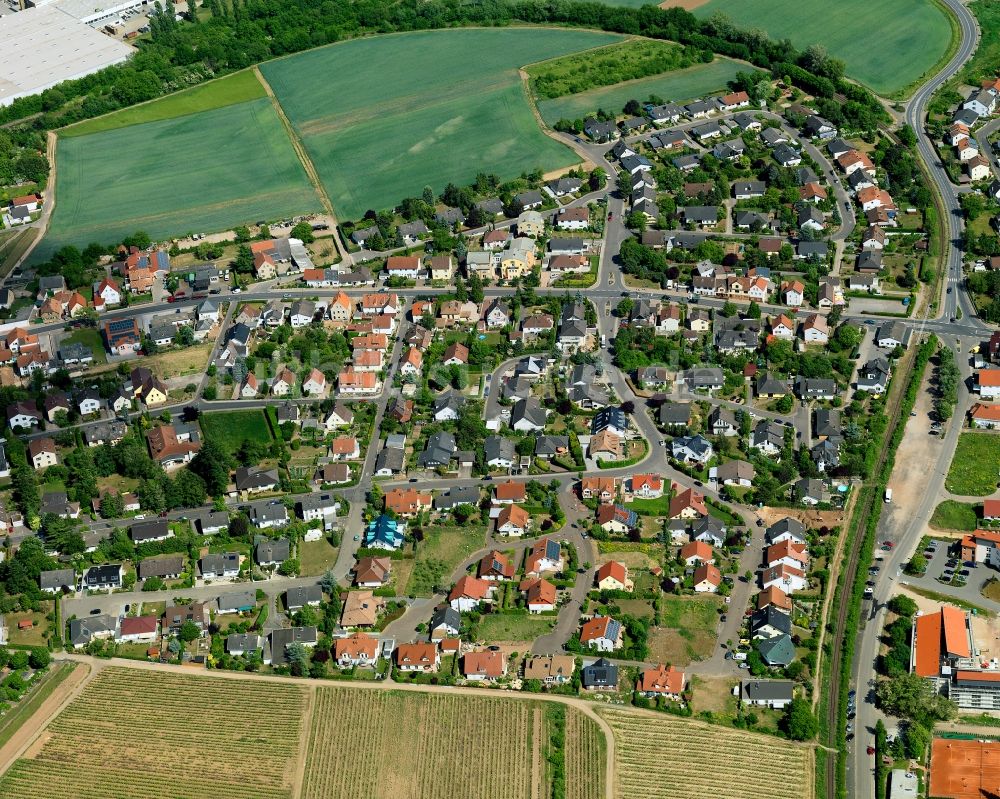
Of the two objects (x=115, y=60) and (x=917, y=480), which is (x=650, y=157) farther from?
(x=115, y=60)

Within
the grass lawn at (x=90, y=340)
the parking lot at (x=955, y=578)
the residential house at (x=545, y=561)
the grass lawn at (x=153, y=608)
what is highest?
the grass lawn at (x=90, y=340)

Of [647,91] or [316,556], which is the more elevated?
[647,91]

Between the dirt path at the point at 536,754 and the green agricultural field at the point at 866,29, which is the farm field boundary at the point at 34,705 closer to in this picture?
the dirt path at the point at 536,754

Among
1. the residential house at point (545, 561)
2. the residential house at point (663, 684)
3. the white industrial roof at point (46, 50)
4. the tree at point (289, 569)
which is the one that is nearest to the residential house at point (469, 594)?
the residential house at point (545, 561)

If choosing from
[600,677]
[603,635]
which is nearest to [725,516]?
[603,635]

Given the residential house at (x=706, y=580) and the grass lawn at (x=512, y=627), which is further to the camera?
the residential house at (x=706, y=580)

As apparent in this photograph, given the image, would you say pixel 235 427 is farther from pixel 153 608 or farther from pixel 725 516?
pixel 725 516
